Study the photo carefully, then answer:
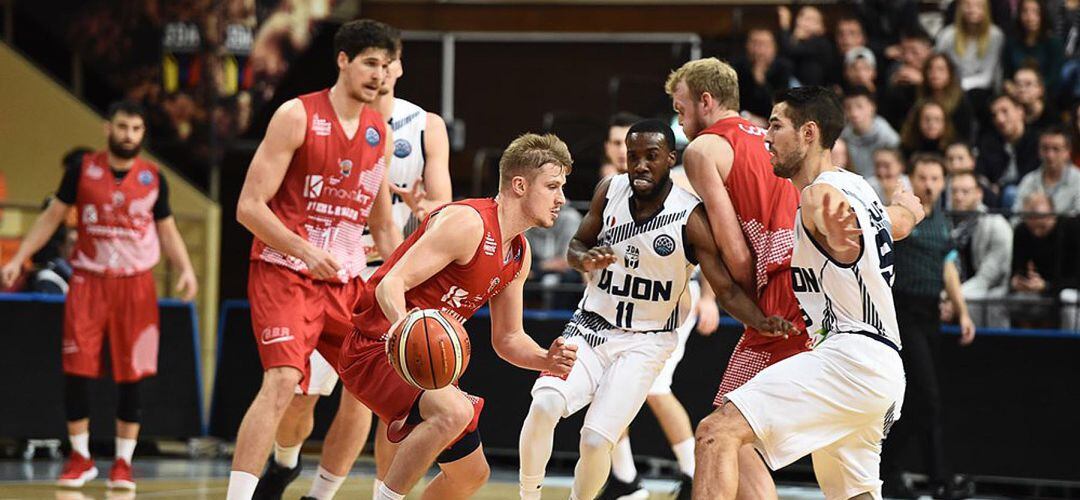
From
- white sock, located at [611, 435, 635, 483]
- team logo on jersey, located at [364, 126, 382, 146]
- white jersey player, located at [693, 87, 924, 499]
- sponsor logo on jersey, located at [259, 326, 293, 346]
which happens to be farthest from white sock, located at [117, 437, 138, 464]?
white jersey player, located at [693, 87, 924, 499]

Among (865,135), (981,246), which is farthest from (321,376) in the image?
(865,135)

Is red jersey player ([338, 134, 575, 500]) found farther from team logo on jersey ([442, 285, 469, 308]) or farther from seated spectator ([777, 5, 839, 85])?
seated spectator ([777, 5, 839, 85])

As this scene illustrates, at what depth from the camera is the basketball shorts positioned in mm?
6824

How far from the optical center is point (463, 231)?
5.80 meters

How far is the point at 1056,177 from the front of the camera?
11.0 metres

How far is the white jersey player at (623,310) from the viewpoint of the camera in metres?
6.81

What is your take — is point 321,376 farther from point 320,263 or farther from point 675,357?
point 675,357

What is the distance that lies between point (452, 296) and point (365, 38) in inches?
63.3

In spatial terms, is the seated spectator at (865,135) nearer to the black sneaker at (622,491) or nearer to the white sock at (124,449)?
the black sneaker at (622,491)

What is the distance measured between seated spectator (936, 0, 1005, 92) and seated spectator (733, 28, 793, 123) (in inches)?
54.4

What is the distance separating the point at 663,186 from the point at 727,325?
3.45 meters

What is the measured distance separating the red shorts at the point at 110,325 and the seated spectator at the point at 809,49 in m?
5.97

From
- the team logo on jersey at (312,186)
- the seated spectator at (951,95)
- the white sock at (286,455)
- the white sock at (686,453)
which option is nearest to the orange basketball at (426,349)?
the team logo on jersey at (312,186)

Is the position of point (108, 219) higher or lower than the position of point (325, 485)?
higher
